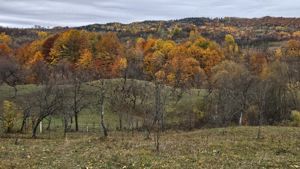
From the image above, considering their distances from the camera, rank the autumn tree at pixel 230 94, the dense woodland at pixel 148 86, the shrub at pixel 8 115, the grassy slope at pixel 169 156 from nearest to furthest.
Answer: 1. the grassy slope at pixel 169 156
2. the shrub at pixel 8 115
3. the dense woodland at pixel 148 86
4. the autumn tree at pixel 230 94

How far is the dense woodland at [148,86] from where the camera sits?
72.2m

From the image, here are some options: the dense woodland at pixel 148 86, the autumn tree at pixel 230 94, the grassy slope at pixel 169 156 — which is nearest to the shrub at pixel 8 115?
the dense woodland at pixel 148 86

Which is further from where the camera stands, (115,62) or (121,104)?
(115,62)

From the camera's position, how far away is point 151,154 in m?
30.9

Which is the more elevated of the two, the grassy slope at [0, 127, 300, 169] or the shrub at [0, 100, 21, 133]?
the grassy slope at [0, 127, 300, 169]

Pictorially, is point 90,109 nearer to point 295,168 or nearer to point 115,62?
point 115,62

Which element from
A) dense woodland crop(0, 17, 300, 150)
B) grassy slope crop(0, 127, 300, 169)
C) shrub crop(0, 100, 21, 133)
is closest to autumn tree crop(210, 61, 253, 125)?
dense woodland crop(0, 17, 300, 150)

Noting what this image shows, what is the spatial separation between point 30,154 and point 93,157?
4968mm

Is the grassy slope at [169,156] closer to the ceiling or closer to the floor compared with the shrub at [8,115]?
closer to the ceiling

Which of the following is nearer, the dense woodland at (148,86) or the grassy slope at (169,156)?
the grassy slope at (169,156)

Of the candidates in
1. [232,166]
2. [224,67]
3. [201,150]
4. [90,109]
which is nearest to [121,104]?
[90,109]

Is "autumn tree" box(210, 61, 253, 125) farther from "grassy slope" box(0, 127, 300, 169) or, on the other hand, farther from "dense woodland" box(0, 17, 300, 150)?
"grassy slope" box(0, 127, 300, 169)

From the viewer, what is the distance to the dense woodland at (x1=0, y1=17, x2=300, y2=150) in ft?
237

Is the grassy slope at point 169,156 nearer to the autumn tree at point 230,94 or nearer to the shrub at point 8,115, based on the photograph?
the shrub at point 8,115
